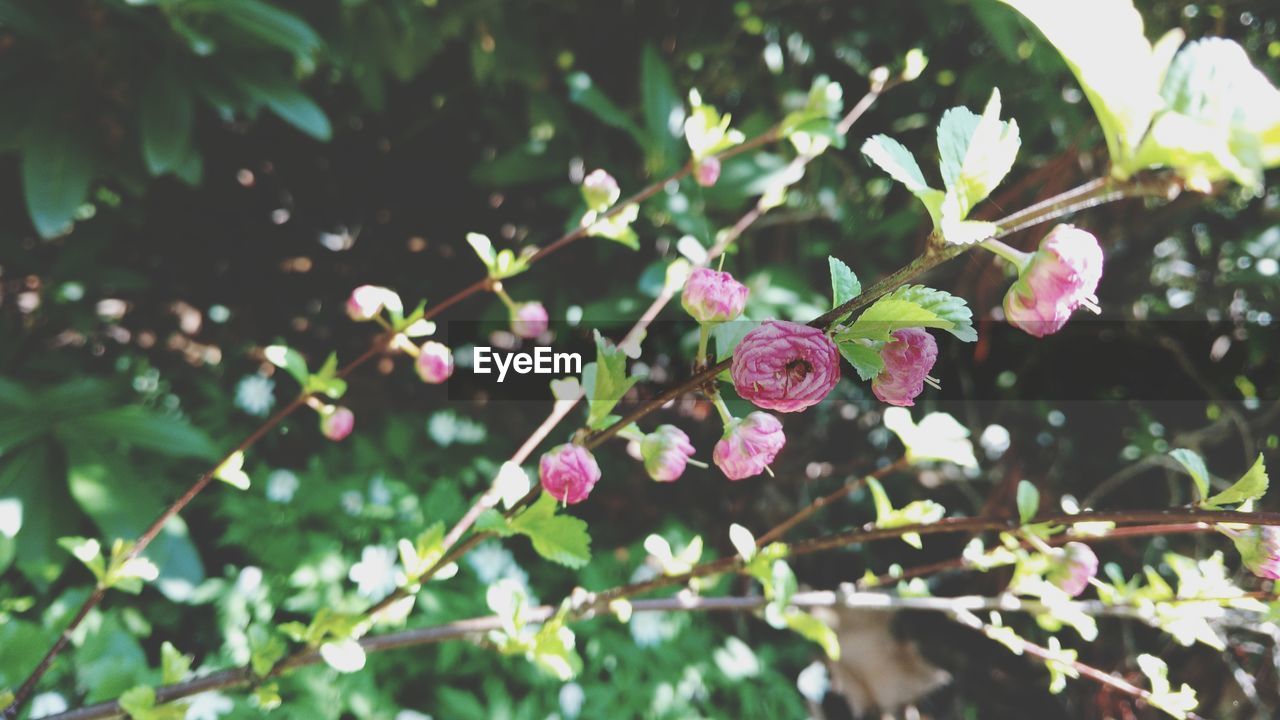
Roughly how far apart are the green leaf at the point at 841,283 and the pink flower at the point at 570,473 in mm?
158

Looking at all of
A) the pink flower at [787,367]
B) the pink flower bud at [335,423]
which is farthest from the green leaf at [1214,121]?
the pink flower bud at [335,423]

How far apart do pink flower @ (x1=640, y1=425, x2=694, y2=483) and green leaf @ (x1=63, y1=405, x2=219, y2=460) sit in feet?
2.35

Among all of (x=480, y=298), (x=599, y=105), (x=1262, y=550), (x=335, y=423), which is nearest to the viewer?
(x=1262, y=550)

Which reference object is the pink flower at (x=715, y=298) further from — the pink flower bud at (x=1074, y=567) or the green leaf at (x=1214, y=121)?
the pink flower bud at (x=1074, y=567)

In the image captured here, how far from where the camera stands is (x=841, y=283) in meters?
0.29

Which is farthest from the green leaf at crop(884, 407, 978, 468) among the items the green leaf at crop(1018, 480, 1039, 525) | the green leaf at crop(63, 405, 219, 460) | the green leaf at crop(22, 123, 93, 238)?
the green leaf at crop(22, 123, 93, 238)

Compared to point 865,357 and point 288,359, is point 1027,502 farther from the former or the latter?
point 288,359

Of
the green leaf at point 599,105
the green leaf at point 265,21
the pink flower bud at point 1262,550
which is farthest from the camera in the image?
the green leaf at point 599,105

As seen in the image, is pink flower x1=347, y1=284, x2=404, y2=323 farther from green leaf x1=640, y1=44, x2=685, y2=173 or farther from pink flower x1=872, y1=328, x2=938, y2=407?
green leaf x1=640, y1=44, x2=685, y2=173

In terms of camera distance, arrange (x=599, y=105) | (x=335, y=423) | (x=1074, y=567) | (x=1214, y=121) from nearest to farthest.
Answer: (x=1214, y=121) → (x=1074, y=567) → (x=335, y=423) → (x=599, y=105)

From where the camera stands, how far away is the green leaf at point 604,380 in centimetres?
37

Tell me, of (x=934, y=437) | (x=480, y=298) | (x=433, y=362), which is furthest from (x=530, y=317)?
(x=480, y=298)

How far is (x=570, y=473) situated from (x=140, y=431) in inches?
29.6

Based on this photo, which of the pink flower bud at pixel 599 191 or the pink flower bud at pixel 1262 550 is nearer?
the pink flower bud at pixel 1262 550
